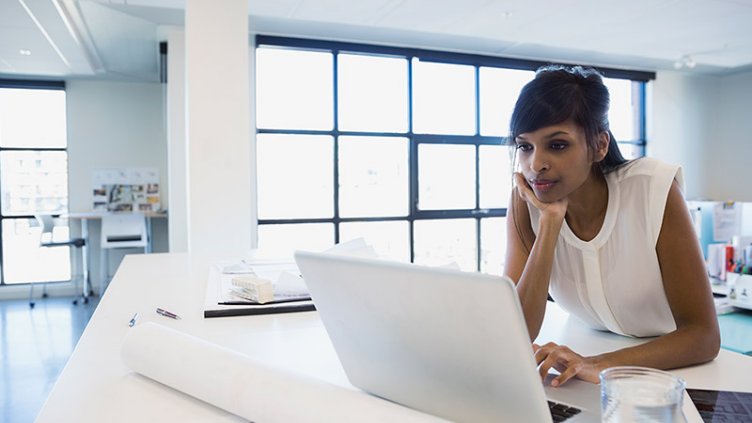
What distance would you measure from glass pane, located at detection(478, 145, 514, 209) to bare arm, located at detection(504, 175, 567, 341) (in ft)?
13.8

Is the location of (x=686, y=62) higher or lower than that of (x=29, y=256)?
higher

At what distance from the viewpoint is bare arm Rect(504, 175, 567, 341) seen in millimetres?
1046

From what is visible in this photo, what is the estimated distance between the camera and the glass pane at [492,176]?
17.8ft

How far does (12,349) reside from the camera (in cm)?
375

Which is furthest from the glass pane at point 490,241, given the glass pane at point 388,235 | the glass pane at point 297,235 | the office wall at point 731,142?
the office wall at point 731,142

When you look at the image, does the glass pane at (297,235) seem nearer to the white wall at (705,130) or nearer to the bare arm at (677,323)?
the bare arm at (677,323)

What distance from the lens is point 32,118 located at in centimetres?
578

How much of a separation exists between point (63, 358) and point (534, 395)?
395cm

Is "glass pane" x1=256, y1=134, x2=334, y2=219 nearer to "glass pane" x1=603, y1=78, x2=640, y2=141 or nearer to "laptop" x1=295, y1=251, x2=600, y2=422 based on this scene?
"glass pane" x1=603, y1=78, x2=640, y2=141

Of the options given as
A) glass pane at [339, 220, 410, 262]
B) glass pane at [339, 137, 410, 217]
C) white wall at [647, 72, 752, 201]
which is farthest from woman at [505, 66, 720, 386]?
white wall at [647, 72, 752, 201]

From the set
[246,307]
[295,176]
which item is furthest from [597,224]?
[295,176]

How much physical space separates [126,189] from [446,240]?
12.6ft

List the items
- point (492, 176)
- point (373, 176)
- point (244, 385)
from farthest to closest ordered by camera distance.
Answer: point (492, 176) < point (373, 176) < point (244, 385)

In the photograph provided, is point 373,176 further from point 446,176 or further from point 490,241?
point 490,241
